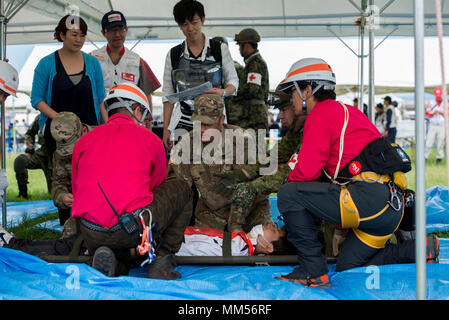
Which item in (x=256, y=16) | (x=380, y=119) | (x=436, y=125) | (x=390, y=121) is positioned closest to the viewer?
(x=256, y=16)

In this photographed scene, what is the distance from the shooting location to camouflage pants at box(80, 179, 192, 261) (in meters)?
2.65

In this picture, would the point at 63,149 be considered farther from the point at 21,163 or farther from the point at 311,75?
the point at 21,163

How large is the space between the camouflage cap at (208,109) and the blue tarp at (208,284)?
1.27 m

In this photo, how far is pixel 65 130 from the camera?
3891 mm

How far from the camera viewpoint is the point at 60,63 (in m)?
4.13

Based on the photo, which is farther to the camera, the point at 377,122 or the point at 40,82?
the point at 377,122

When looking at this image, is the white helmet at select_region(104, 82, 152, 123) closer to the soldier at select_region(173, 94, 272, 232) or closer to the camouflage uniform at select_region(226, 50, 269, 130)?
the soldier at select_region(173, 94, 272, 232)

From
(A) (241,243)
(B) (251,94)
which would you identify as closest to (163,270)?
(A) (241,243)

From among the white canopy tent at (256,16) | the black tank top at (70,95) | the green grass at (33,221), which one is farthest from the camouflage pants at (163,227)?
the white canopy tent at (256,16)

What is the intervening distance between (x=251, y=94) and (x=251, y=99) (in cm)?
6

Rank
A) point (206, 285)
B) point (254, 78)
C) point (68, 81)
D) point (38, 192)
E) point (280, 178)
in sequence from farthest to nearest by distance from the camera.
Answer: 1. point (38, 192)
2. point (254, 78)
3. point (68, 81)
4. point (280, 178)
5. point (206, 285)

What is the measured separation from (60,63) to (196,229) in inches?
79.6

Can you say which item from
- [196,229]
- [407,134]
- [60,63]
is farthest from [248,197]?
[407,134]
